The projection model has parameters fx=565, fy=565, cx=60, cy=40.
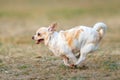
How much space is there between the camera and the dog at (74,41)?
443 inches

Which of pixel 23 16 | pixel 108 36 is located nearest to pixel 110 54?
pixel 108 36

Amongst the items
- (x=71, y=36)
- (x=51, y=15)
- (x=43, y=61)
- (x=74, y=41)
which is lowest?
(x=43, y=61)

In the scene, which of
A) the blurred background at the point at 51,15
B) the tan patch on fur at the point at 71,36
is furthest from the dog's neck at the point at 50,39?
the blurred background at the point at 51,15

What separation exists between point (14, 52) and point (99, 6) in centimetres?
2562

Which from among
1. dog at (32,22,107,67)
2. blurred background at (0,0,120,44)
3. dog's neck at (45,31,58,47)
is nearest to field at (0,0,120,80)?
blurred background at (0,0,120,44)

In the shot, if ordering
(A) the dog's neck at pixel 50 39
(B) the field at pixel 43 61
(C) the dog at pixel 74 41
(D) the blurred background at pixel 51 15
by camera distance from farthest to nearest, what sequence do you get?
(D) the blurred background at pixel 51 15 → (A) the dog's neck at pixel 50 39 → (C) the dog at pixel 74 41 → (B) the field at pixel 43 61

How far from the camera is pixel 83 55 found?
11.3m

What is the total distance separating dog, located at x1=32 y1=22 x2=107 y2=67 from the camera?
36.9 feet

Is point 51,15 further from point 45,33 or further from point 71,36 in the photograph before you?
point 71,36

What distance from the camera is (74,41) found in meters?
11.3

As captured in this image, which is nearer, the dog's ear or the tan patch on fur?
the tan patch on fur

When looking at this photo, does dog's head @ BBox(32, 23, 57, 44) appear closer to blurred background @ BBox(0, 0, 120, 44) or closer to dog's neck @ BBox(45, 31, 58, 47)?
dog's neck @ BBox(45, 31, 58, 47)

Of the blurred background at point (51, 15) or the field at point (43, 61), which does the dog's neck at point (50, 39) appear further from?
the blurred background at point (51, 15)

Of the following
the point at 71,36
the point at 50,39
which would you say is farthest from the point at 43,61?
the point at 71,36
